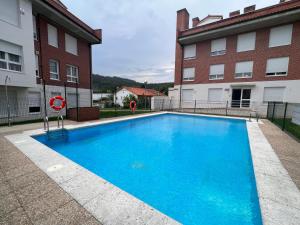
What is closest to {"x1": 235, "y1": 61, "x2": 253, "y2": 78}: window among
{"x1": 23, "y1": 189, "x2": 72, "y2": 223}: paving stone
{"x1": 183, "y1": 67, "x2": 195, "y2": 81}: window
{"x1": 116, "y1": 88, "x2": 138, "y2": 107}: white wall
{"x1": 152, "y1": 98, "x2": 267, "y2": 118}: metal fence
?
{"x1": 152, "y1": 98, "x2": 267, "y2": 118}: metal fence

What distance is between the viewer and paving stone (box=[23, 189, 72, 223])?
72.4 inches

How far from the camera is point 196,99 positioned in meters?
18.7

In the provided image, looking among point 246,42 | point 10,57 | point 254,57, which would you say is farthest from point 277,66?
point 10,57

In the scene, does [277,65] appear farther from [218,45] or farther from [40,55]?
[40,55]

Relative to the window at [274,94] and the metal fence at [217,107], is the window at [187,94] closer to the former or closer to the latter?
the metal fence at [217,107]

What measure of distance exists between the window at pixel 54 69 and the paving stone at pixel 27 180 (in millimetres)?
11939

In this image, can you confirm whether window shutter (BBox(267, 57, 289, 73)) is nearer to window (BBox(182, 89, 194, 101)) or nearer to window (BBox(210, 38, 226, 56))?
Answer: window (BBox(210, 38, 226, 56))

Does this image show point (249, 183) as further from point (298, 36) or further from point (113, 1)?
point (298, 36)

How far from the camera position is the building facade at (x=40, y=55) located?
840 centimetres

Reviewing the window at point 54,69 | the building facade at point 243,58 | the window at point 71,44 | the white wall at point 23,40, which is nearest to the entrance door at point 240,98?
the building facade at point 243,58

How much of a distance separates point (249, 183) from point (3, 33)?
12815 millimetres

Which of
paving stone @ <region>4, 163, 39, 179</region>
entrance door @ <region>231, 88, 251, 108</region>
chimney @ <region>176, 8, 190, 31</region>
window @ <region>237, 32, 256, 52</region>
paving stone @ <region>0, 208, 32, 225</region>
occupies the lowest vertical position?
paving stone @ <region>4, 163, 39, 179</region>

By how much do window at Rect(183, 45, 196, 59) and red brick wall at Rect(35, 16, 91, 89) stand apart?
12238 mm

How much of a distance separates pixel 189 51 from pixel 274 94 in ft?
35.2
